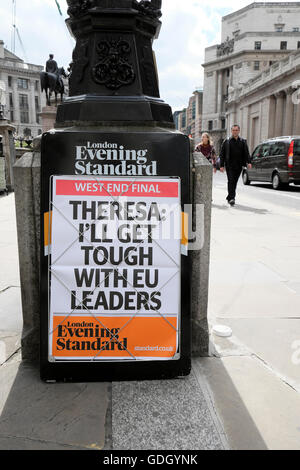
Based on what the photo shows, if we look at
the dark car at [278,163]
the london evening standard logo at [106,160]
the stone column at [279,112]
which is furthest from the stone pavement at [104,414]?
the stone column at [279,112]

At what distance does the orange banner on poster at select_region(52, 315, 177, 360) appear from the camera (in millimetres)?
2156

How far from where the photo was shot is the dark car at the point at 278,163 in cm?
1430

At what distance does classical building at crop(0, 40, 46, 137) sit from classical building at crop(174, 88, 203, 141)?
3836cm

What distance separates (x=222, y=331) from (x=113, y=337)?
3.09 ft

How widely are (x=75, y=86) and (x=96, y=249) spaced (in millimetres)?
1044

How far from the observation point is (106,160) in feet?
7.06

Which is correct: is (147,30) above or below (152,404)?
above

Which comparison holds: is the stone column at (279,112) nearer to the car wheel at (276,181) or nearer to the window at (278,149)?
the window at (278,149)

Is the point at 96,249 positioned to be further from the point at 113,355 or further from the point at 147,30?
the point at 147,30

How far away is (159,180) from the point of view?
7.13 feet

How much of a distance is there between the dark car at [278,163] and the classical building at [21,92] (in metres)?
85.6

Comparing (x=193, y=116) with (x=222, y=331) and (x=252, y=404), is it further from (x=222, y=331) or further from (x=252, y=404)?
(x=252, y=404)

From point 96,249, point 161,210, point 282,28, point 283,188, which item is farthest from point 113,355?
point 282,28

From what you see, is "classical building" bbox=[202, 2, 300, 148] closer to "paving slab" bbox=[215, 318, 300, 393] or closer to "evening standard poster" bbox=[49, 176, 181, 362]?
"paving slab" bbox=[215, 318, 300, 393]
